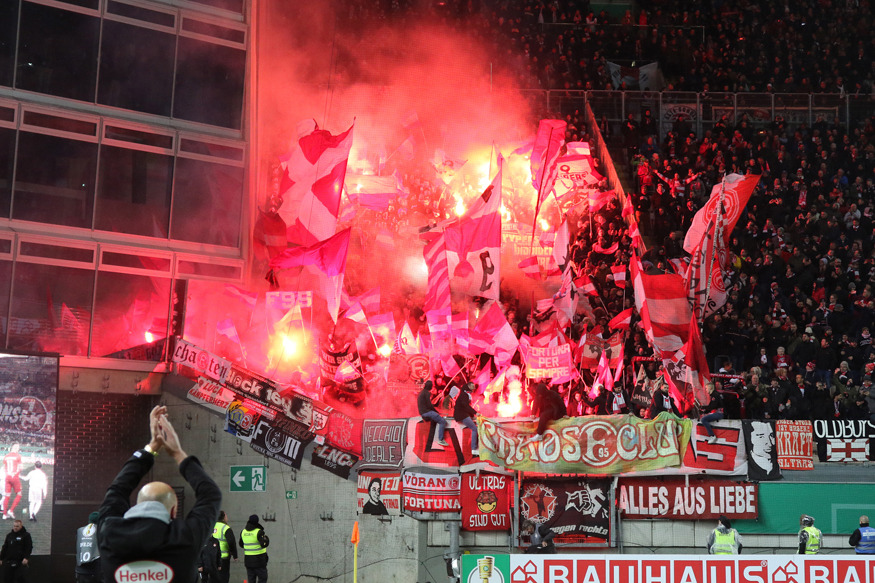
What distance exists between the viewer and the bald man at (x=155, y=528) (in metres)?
4.87

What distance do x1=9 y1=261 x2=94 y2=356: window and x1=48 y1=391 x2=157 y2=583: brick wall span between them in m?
1.08

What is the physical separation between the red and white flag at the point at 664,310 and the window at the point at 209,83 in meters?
10.1

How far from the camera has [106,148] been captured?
872 inches

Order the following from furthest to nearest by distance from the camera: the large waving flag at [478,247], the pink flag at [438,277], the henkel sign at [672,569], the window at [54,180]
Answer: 1. the window at [54,180]
2. the pink flag at [438,277]
3. the large waving flag at [478,247]
4. the henkel sign at [672,569]

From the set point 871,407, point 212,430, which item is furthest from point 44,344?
point 871,407

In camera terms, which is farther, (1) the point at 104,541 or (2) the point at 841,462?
(2) the point at 841,462

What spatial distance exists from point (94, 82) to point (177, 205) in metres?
2.99

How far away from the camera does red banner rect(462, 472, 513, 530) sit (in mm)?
17391

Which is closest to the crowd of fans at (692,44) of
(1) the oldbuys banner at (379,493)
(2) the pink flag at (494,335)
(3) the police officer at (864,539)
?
(2) the pink flag at (494,335)

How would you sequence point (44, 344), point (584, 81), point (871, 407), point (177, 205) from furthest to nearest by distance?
point (584, 81)
point (177, 205)
point (44, 344)
point (871, 407)

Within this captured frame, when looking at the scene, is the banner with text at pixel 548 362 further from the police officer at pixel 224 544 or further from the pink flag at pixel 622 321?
the police officer at pixel 224 544

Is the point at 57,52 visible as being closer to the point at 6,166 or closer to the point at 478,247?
the point at 6,166

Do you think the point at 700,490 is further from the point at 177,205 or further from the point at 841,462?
the point at 177,205

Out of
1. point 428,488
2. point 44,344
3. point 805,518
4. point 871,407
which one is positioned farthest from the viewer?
point 44,344
